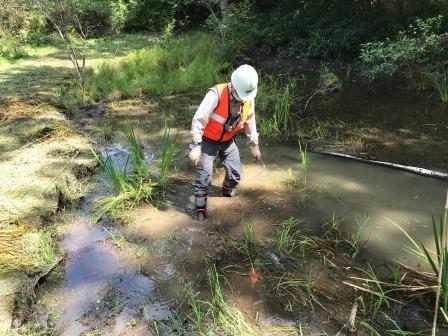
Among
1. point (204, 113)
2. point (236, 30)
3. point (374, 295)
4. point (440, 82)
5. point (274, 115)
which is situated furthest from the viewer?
point (236, 30)

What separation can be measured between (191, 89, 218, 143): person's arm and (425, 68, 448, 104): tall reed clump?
196 inches

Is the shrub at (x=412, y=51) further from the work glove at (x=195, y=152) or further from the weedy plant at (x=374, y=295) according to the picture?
the weedy plant at (x=374, y=295)

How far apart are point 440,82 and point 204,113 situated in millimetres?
5459

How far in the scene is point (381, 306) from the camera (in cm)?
309

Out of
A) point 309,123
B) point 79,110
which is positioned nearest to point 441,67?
point 309,123

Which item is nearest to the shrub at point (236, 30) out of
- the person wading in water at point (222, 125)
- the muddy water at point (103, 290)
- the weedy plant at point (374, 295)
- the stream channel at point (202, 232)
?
the stream channel at point (202, 232)

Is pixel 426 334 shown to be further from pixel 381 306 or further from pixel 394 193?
pixel 394 193

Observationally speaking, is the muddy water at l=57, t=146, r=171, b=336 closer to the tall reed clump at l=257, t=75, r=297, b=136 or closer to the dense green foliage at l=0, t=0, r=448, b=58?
the tall reed clump at l=257, t=75, r=297, b=136

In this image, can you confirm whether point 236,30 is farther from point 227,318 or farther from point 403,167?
point 227,318

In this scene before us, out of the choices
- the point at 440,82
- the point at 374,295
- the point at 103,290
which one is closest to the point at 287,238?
the point at 374,295

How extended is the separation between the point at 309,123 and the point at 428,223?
3.19 m

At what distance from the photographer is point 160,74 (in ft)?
29.7

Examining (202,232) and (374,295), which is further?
(202,232)

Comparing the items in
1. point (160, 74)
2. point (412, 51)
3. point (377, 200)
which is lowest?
point (377, 200)
